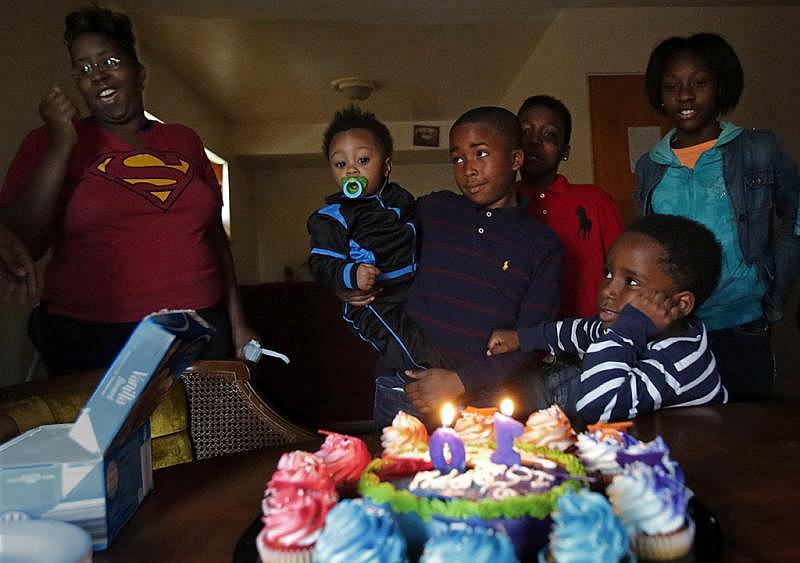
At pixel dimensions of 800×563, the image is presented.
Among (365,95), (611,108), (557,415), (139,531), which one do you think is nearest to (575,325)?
(557,415)

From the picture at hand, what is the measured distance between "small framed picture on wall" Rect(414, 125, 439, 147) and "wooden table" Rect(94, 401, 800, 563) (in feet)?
21.7

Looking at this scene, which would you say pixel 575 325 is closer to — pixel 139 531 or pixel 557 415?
pixel 557 415

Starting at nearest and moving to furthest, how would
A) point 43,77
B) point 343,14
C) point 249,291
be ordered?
point 43,77, point 249,291, point 343,14

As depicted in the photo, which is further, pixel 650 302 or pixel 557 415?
pixel 650 302

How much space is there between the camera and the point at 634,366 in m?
1.31

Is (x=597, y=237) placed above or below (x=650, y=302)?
above

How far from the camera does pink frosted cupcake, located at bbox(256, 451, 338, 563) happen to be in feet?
2.07

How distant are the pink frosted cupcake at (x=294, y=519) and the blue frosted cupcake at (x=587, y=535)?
0.23m

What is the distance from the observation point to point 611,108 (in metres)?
4.15

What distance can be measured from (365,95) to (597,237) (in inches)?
179

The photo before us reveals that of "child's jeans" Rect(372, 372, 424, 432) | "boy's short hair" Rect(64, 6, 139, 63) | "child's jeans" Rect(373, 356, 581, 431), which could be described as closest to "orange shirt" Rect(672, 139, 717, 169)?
"child's jeans" Rect(373, 356, 581, 431)

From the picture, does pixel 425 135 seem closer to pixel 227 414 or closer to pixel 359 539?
pixel 227 414

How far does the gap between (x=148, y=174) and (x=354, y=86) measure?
4.44 m

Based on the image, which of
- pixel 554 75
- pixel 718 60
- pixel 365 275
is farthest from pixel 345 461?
pixel 554 75
